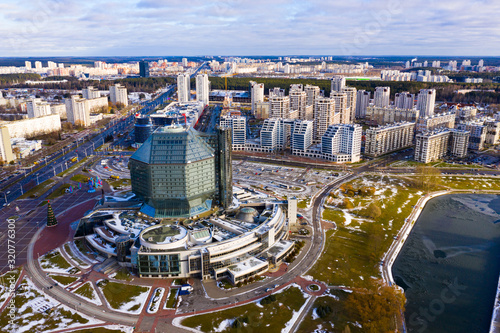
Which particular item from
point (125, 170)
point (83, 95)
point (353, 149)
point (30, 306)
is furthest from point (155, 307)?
point (83, 95)

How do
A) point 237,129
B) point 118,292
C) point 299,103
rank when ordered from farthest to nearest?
point 299,103, point 237,129, point 118,292

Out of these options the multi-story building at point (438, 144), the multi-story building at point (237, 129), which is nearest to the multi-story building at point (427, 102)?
the multi-story building at point (438, 144)

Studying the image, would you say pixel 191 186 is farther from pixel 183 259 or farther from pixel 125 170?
pixel 125 170

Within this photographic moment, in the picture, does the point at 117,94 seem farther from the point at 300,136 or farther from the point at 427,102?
the point at 427,102

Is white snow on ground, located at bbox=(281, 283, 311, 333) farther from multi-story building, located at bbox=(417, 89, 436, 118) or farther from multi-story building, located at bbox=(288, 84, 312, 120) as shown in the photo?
multi-story building, located at bbox=(417, 89, 436, 118)

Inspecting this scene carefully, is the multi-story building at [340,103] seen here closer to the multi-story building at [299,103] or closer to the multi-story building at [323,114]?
the multi-story building at [323,114]

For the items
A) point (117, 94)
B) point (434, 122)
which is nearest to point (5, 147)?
point (117, 94)
